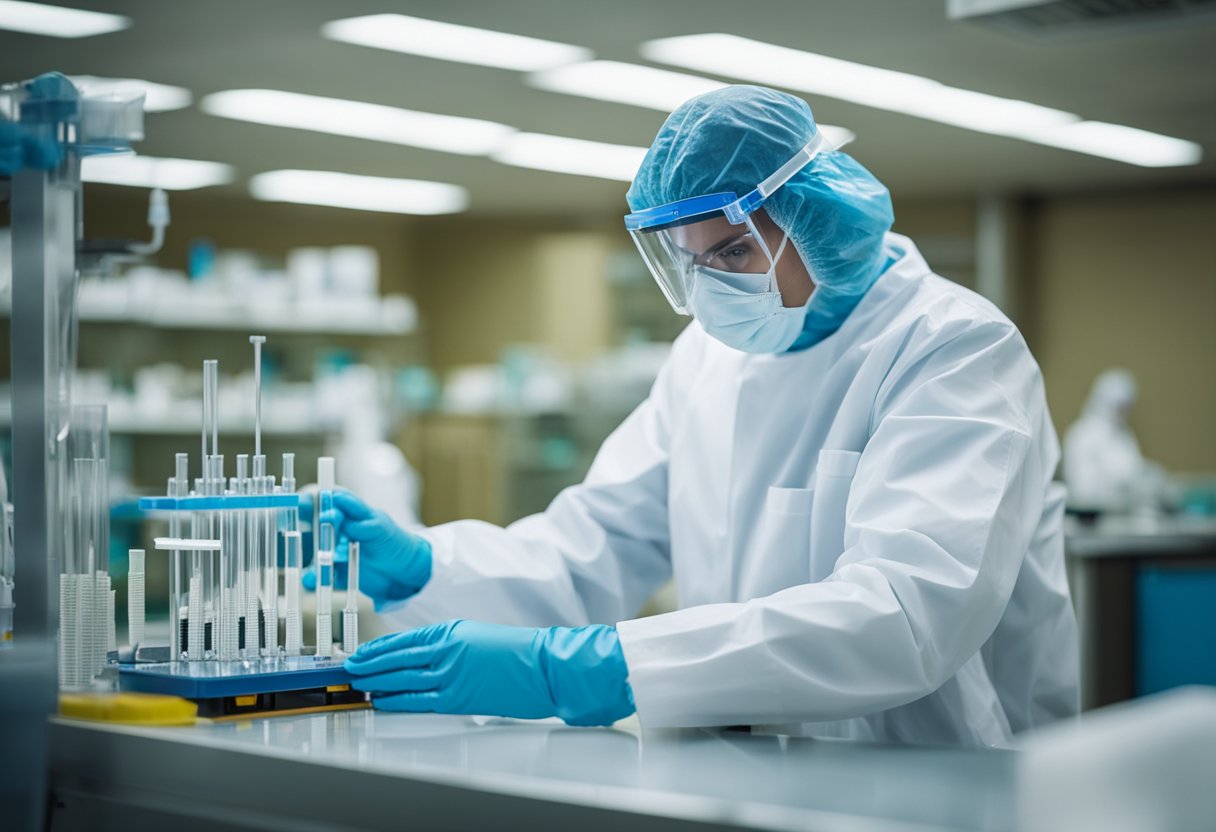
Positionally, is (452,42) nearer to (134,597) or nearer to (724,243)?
(724,243)

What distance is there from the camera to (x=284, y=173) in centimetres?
723

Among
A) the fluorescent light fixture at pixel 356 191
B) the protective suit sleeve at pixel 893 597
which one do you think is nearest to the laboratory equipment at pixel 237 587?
the protective suit sleeve at pixel 893 597

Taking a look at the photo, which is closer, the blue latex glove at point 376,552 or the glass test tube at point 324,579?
the glass test tube at point 324,579

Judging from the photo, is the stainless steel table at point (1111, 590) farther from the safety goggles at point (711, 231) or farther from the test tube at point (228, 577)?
the test tube at point (228, 577)

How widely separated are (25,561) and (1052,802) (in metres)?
1.12

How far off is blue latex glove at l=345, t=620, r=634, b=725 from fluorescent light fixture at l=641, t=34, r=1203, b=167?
365 centimetres

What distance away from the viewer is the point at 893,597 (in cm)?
129

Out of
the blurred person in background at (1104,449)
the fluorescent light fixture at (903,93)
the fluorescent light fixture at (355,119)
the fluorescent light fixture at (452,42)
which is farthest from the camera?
the blurred person in background at (1104,449)

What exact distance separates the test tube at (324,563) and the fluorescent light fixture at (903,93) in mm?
3391

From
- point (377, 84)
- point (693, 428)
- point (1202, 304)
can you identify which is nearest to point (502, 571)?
point (693, 428)

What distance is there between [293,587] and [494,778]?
1.76ft

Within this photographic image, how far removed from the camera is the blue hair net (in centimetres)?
159

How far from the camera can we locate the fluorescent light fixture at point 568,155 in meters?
6.48

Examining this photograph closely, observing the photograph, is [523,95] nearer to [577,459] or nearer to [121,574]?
[577,459]
